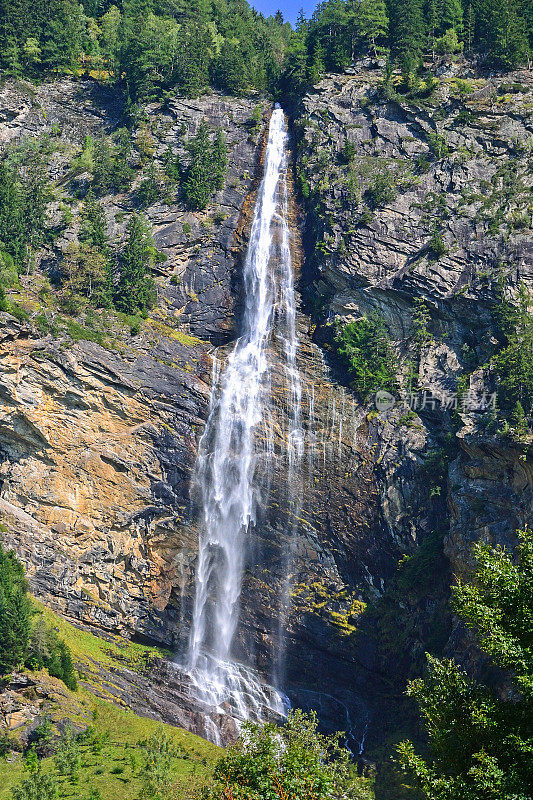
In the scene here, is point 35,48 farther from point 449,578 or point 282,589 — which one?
point 449,578

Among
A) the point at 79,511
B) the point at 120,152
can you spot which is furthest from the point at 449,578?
the point at 120,152

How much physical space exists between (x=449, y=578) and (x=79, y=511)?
22.1m

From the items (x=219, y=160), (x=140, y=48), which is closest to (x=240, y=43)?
(x=140, y=48)

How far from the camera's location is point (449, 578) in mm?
44406

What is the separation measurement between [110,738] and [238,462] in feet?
62.8

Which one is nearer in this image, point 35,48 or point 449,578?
point 449,578

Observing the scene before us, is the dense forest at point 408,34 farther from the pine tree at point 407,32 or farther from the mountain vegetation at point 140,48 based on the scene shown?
the mountain vegetation at point 140,48

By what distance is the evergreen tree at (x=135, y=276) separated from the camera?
173 ft

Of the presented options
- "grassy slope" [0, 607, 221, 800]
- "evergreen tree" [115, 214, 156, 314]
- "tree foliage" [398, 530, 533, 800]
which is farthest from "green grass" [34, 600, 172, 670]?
"tree foliage" [398, 530, 533, 800]

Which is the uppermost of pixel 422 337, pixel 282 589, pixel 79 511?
pixel 422 337

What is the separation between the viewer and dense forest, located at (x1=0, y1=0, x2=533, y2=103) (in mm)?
63312

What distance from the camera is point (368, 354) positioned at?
5159 cm

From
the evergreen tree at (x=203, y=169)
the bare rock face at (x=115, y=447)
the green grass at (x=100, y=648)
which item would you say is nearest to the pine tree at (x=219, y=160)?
the evergreen tree at (x=203, y=169)

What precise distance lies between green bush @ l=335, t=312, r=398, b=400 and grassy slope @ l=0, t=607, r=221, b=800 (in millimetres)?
21774
